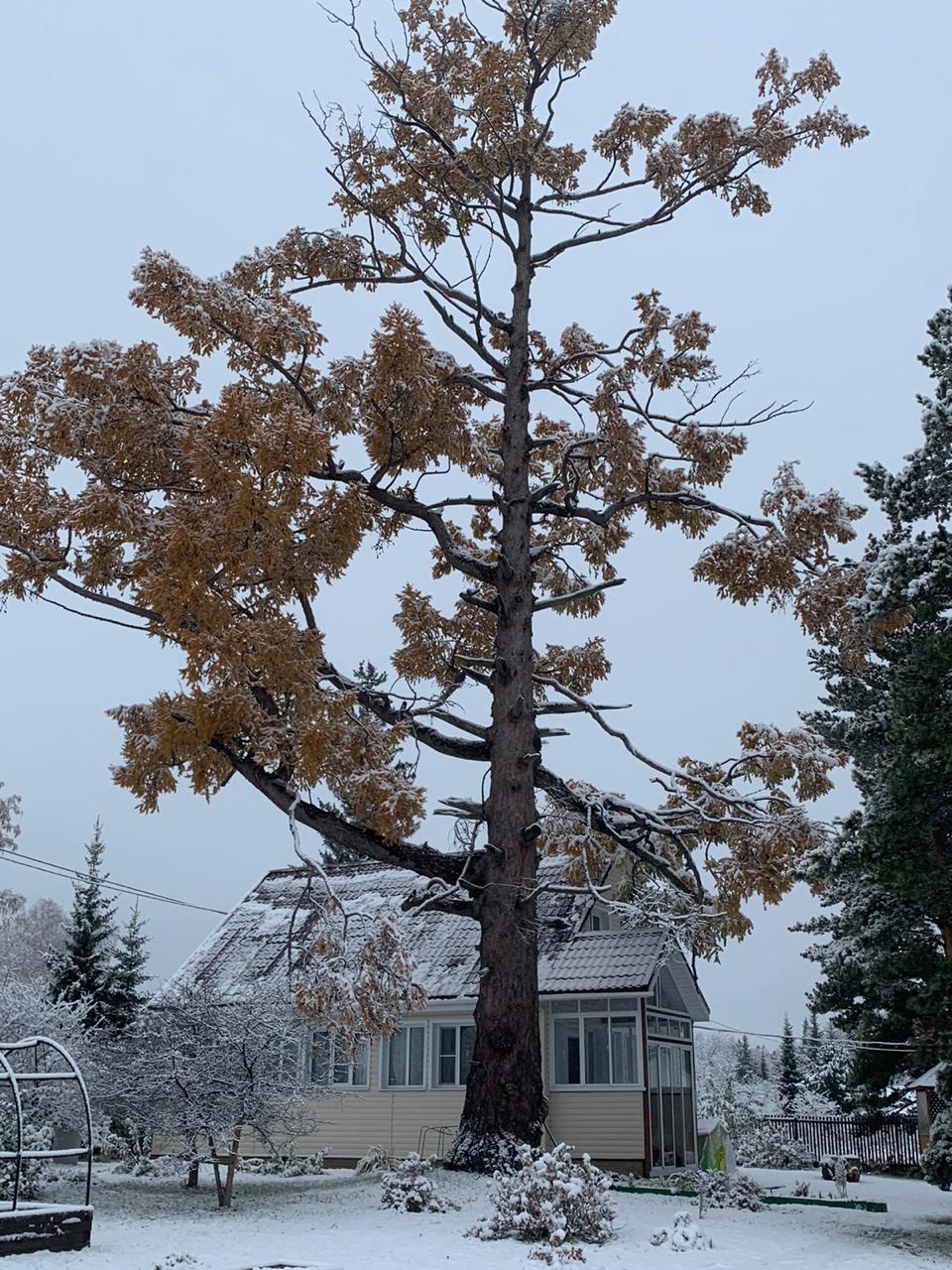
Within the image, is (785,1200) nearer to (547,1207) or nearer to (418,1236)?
(547,1207)

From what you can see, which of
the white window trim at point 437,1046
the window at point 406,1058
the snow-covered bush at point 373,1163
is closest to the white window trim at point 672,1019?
the white window trim at point 437,1046

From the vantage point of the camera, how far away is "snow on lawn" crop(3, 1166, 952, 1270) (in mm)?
8102

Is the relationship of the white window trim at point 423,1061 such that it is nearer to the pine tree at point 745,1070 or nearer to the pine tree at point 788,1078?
the pine tree at point 788,1078

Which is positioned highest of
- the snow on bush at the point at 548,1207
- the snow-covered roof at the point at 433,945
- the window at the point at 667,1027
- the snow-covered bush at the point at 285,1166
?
the snow-covered roof at the point at 433,945

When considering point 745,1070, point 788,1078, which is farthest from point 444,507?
point 745,1070

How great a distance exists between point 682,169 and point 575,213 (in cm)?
150

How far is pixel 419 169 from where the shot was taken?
15.4m

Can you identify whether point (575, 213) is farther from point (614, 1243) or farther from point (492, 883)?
point (614, 1243)

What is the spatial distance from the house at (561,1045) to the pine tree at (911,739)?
4.24 meters

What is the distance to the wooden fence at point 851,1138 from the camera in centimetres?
2505

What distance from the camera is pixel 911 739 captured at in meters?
10.3

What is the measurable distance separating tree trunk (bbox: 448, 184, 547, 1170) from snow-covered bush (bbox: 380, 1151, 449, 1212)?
1002 mm

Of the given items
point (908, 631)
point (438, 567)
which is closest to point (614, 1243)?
point (908, 631)

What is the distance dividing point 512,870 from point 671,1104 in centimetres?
890
